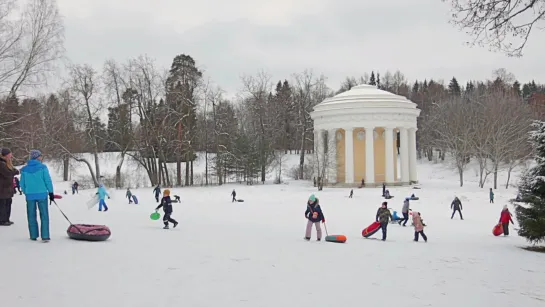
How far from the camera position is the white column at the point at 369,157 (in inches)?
1847

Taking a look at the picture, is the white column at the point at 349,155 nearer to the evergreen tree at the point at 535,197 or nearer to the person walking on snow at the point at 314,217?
the evergreen tree at the point at 535,197

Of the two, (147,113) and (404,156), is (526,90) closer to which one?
(404,156)

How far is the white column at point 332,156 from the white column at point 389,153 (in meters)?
5.10

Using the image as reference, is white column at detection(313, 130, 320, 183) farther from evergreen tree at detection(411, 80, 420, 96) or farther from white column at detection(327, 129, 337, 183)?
evergreen tree at detection(411, 80, 420, 96)

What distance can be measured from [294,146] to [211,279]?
3157 inches

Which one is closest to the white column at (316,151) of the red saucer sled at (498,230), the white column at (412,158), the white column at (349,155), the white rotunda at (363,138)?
the white rotunda at (363,138)

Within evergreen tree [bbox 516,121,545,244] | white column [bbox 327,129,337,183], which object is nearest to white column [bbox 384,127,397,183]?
white column [bbox 327,129,337,183]

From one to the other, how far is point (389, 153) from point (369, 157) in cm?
214

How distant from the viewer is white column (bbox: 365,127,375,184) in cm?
4691

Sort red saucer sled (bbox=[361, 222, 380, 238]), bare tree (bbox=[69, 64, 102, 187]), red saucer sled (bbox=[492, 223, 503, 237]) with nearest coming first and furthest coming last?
red saucer sled (bbox=[361, 222, 380, 238]) → red saucer sled (bbox=[492, 223, 503, 237]) → bare tree (bbox=[69, 64, 102, 187])

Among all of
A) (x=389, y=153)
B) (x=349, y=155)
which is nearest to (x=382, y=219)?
(x=349, y=155)

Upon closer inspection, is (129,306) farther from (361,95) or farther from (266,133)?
(266,133)

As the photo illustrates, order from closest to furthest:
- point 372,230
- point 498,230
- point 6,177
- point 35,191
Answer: point 35,191, point 6,177, point 372,230, point 498,230

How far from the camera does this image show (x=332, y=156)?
47844mm
